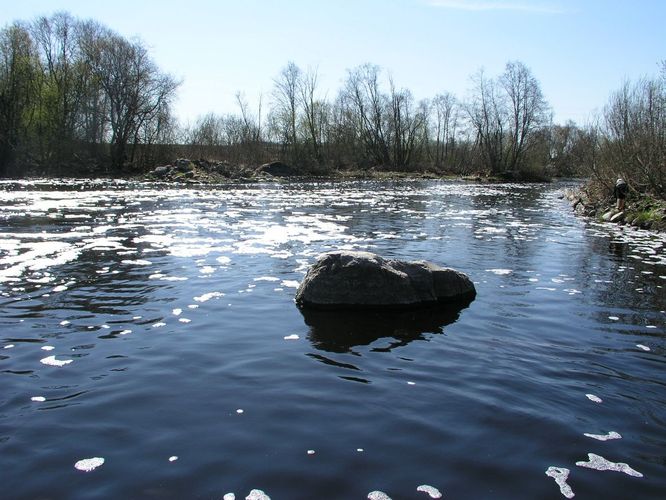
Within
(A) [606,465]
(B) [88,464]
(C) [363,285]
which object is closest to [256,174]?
(C) [363,285]

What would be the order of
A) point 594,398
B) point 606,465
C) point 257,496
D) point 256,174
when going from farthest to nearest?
point 256,174 → point 594,398 → point 606,465 → point 257,496

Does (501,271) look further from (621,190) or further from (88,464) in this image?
(621,190)

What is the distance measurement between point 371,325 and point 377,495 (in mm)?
4066

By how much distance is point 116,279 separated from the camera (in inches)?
407

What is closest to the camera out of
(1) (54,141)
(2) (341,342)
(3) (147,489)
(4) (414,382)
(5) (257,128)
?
(3) (147,489)

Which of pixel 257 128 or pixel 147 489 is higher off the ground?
pixel 257 128

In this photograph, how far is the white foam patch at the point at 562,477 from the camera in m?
3.83

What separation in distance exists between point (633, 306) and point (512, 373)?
442 cm

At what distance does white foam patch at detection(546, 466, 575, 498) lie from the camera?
383cm

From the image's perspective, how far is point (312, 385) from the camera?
562 cm

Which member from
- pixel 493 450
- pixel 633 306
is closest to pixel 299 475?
pixel 493 450

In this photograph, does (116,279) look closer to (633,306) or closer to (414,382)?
(414,382)

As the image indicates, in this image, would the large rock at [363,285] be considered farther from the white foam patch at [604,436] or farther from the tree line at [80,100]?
the tree line at [80,100]

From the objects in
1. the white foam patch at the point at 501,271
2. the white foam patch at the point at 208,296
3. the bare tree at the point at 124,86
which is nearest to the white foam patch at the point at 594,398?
the white foam patch at the point at 208,296
